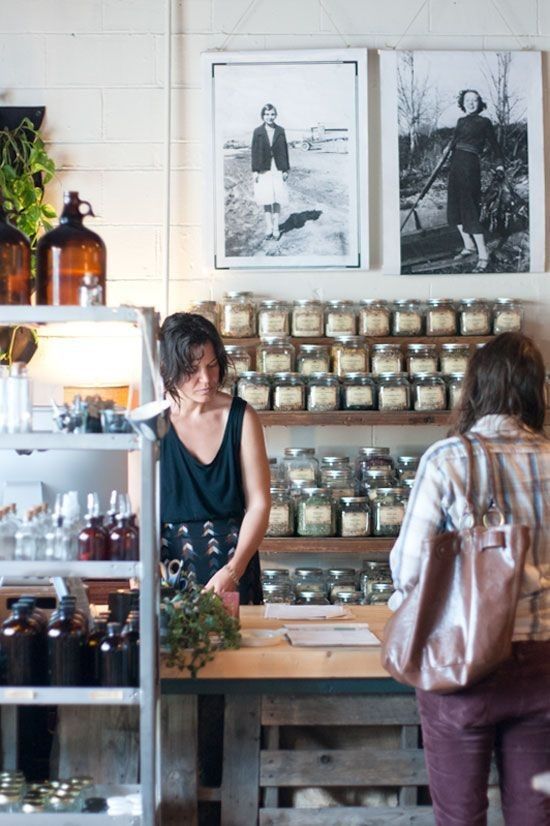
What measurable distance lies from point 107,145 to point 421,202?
1.24m

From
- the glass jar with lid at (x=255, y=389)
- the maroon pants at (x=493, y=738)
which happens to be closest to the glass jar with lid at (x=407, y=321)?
the glass jar with lid at (x=255, y=389)

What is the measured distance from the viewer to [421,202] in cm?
475

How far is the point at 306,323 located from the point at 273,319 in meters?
0.12

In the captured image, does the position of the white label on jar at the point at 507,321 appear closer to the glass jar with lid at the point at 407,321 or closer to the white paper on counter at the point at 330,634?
the glass jar with lid at the point at 407,321

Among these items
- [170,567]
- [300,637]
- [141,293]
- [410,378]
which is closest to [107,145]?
[141,293]

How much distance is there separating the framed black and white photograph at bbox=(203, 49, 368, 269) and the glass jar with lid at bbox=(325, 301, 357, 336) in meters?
0.31

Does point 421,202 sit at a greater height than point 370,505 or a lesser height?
greater

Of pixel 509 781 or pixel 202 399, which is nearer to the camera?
pixel 509 781

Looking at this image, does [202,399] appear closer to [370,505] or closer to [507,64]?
[370,505]

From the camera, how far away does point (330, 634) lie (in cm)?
274

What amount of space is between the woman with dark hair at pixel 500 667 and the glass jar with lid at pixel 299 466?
7.24 feet

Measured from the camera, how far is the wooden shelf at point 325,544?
167 inches

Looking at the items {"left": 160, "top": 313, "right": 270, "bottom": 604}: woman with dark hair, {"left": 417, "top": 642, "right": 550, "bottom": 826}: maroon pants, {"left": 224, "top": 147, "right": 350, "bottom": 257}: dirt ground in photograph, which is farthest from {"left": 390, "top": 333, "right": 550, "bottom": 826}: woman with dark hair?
{"left": 224, "top": 147, "right": 350, "bottom": 257}: dirt ground in photograph

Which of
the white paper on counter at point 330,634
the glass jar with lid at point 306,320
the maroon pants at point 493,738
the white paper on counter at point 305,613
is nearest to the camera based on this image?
the maroon pants at point 493,738
